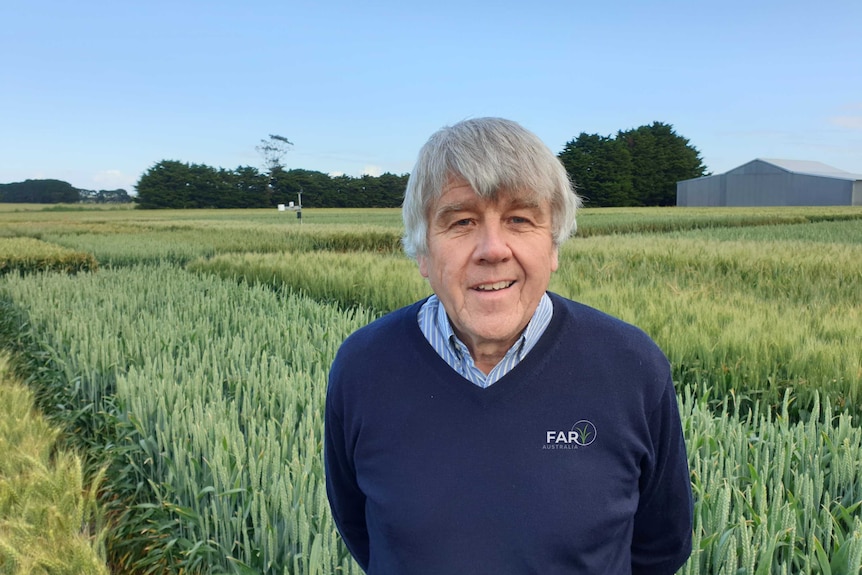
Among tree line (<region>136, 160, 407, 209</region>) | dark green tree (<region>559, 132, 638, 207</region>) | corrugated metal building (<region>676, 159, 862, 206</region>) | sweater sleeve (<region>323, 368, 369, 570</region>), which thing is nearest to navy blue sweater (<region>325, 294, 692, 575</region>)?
sweater sleeve (<region>323, 368, 369, 570</region>)

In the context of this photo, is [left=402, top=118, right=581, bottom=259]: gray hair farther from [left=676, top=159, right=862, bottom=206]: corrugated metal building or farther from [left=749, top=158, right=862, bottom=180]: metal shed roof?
[left=749, top=158, right=862, bottom=180]: metal shed roof

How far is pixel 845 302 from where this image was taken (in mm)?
5363

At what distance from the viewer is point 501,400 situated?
1.13 meters

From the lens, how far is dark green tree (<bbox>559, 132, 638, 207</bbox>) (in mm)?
Result: 58562

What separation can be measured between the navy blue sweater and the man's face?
9 cm

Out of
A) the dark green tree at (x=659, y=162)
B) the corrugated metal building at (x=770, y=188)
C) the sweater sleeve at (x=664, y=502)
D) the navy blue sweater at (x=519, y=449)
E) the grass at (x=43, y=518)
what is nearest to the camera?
the navy blue sweater at (x=519, y=449)

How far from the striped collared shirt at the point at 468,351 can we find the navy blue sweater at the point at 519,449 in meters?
0.02

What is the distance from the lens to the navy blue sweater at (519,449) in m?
1.11

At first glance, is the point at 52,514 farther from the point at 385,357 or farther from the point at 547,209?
the point at 547,209

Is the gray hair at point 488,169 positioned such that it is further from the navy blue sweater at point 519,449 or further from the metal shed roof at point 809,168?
the metal shed roof at point 809,168

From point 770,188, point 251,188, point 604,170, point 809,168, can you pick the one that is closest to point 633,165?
point 604,170

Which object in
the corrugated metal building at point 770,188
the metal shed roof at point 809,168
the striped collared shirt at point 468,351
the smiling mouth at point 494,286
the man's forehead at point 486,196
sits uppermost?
the metal shed roof at point 809,168

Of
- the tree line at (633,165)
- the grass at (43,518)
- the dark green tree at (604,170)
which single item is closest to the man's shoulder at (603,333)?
the grass at (43,518)

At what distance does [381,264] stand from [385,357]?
22.6 feet
